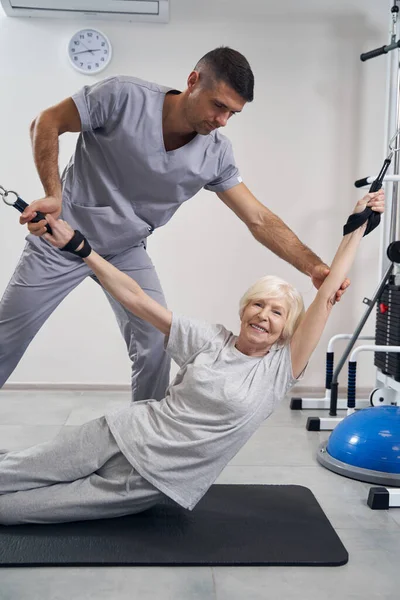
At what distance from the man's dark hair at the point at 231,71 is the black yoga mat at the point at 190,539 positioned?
50.7 inches

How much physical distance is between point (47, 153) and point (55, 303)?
0.51m

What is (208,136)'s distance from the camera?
2.28 metres

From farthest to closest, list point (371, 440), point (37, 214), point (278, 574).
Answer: point (371, 440) → point (37, 214) → point (278, 574)

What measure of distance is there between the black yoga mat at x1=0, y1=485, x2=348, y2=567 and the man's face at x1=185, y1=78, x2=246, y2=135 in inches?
47.7

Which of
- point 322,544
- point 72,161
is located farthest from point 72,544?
point 72,161

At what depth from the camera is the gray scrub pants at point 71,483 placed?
1.86m

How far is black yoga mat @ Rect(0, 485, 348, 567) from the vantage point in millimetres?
1715

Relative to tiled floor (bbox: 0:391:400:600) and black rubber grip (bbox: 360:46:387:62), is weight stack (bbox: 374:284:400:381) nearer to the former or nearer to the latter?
tiled floor (bbox: 0:391:400:600)

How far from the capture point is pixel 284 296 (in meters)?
1.91

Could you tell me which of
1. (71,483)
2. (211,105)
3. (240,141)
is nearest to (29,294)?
(71,483)

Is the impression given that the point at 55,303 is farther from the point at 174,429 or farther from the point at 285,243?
the point at 285,243

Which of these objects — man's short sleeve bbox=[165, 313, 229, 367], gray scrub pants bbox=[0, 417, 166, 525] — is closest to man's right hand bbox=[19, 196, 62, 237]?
man's short sleeve bbox=[165, 313, 229, 367]

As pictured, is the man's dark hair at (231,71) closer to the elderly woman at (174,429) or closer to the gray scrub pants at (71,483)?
the elderly woman at (174,429)

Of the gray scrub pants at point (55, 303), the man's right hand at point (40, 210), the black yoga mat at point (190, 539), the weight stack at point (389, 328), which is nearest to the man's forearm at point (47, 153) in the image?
the man's right hand at point (40, 210)
